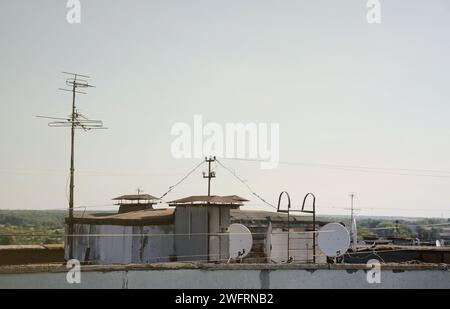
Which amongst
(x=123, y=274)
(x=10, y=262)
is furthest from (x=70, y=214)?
(x=123, y=274)

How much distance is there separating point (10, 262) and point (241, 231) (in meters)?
28.7

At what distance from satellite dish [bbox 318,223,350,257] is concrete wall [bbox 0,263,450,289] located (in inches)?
89.4

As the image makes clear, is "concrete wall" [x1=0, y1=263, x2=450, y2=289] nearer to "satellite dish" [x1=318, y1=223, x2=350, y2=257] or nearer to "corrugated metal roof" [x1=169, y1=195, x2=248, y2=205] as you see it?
"satellite dish" [x1=318, y1=223, x2=350, y2=257]

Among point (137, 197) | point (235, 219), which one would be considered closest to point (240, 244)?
point (235, 219)

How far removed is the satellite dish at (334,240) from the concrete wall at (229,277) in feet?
7.45

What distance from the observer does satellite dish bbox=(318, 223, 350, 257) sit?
18.6 metres

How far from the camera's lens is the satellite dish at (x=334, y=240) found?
1864 centimetres

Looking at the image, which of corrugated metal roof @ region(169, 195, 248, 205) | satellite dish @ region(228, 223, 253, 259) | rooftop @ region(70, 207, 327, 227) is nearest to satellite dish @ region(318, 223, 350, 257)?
satellite dish @ region(228, 223, 253, 259)

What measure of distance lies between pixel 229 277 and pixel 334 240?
4.95 metres

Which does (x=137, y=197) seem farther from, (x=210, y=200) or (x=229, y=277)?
(x=229, y=277)

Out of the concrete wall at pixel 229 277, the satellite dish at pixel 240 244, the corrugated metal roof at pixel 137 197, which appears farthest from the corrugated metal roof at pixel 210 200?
the corrugated metal roof at pixel 137 197

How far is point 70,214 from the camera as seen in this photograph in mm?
37312

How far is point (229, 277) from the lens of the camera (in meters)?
15.7
